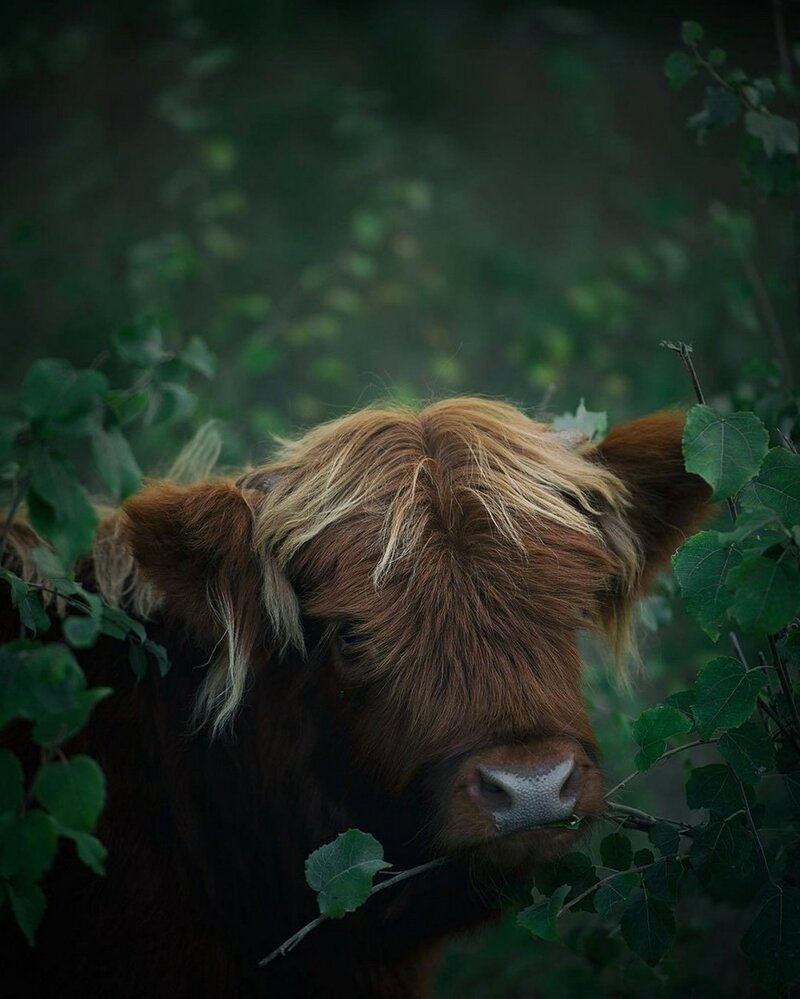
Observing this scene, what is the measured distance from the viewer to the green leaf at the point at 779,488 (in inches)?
93.4

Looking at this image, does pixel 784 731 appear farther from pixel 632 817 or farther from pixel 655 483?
pixel 655 483

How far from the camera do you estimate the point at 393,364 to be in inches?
331

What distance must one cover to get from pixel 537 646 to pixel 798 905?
2.79 ft

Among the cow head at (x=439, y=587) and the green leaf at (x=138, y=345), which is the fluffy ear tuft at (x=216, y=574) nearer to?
the cow head at (x=439, y=587)

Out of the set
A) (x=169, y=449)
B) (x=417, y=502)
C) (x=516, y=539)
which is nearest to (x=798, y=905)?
(x=516, y=539)

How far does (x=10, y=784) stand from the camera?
2.04m

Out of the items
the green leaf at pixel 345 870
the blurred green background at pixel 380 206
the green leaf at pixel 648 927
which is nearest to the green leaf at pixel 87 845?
the green leaf at pixel 345 870

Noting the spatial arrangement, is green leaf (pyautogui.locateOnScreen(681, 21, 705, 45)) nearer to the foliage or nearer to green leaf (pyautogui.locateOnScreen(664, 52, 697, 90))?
green leaf (pyautogui.locateOnScreen(664, 52, 697, 90))

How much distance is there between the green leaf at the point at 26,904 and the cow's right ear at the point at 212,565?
962mm

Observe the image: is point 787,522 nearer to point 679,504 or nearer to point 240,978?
point 679,504

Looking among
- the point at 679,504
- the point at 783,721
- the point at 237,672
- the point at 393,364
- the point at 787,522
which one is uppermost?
the point at 787,522

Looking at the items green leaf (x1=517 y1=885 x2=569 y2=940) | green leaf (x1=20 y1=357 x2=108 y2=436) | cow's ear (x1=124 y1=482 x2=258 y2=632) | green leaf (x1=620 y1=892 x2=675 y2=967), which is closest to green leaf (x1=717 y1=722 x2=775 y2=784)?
green leaf (x1=620 y1=892 x2=675 y2=967)

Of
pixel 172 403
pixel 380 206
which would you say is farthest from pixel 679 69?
pixel 380 206

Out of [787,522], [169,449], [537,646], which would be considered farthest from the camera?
[169,449]
